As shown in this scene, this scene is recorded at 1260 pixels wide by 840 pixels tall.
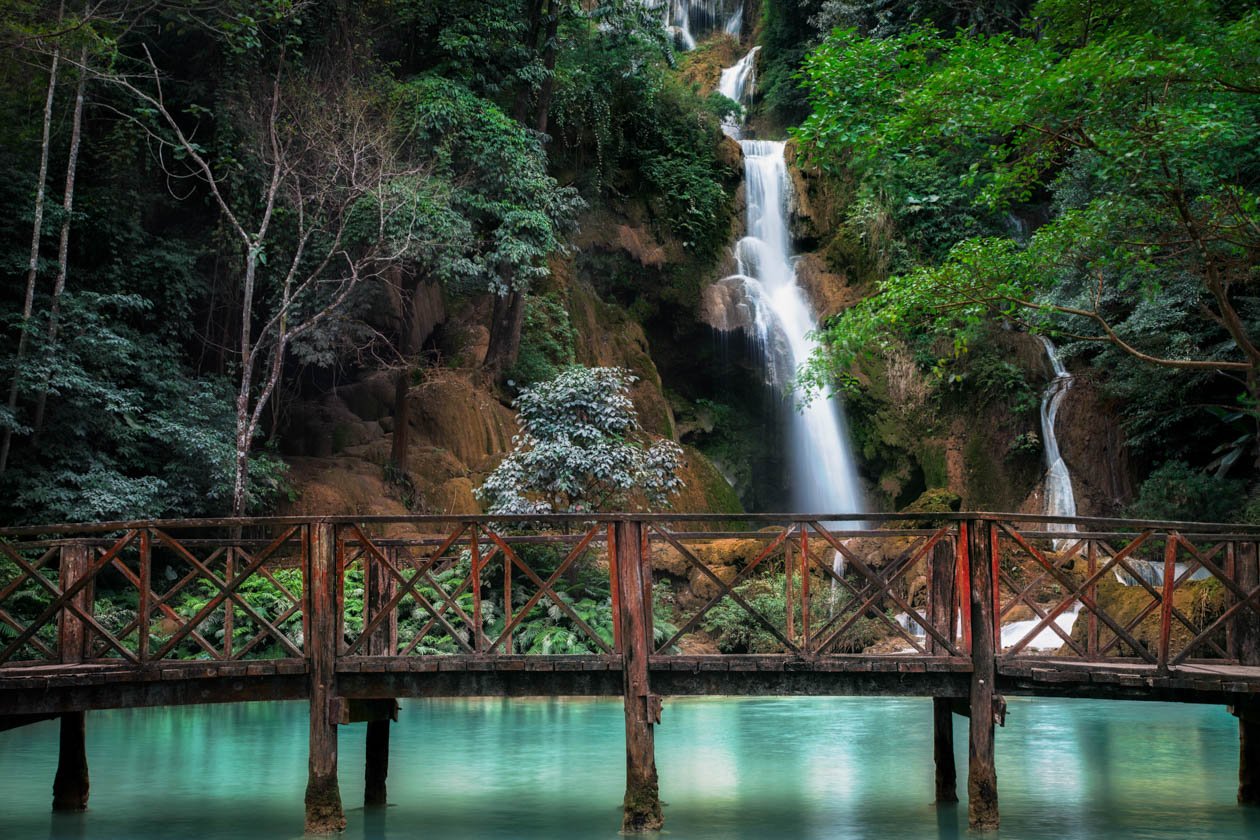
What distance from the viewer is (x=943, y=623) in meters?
9.87

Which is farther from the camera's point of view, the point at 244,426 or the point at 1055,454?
the point at 1055,454

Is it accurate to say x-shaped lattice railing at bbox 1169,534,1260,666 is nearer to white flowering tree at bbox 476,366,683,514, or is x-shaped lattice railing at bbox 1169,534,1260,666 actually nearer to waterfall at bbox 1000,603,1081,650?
waterfall at bbox 1000,603,1081,650

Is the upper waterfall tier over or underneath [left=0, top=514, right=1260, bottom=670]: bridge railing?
over

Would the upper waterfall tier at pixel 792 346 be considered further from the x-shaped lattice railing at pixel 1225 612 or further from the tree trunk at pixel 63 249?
the x-shaped lattice railing at pixel 1225 612

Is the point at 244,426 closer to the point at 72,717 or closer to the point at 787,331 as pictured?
the point at 72,717

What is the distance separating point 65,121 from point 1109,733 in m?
17.7

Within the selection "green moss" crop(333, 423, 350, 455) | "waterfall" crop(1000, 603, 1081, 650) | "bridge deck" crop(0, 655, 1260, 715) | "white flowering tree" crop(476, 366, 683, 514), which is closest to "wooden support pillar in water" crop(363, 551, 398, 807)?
"bridge deck" crop(0, 655, 1260, 715)

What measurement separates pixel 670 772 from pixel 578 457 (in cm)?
651

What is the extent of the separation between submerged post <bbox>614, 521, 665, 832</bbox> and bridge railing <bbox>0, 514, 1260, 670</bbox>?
31mm

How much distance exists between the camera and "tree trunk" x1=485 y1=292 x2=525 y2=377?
73.9ft

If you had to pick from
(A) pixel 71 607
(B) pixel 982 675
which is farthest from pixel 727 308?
(A) pixel 71 607

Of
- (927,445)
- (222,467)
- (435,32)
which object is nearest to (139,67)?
(435,32)

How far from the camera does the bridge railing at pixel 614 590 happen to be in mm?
8789

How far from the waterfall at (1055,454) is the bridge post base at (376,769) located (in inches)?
543
